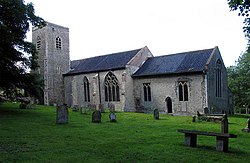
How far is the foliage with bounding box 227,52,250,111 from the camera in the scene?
41750 millimetres

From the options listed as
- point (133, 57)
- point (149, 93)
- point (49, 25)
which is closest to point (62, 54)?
point (49, 25)

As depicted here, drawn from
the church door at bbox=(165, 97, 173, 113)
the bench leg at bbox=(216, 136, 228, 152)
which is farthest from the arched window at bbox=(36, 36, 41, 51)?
the bench leg at bbox=(216, 136, 228, 152)

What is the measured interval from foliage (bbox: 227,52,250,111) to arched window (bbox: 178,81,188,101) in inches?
736

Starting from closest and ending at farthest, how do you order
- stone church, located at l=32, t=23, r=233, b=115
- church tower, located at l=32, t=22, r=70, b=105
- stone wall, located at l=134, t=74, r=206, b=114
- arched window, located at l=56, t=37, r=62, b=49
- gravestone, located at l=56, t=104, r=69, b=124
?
gravestone, located at l=56, t=104, r=69, b=124
stone wall, located at l=134, t=74, r=206, b=114
stone church, located at l=32, t=23, r=233, b=115
church tower, located at l=32, t=22, r=70, b=105
arched window, located at l=56, t=37, r=62, b=49

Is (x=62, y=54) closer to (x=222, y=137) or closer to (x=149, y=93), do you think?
(x=149, y=93)

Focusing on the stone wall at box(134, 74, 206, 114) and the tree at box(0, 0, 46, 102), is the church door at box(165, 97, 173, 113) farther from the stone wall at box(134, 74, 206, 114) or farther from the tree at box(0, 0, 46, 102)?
the tree at box(0, 0, 46, 102)

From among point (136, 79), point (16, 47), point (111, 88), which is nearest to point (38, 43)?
point (111, 88)

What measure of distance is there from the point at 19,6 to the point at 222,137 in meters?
15.6

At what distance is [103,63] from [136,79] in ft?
21.0

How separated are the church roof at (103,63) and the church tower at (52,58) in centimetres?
196

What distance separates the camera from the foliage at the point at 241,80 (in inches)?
1644

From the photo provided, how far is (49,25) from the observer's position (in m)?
37.8

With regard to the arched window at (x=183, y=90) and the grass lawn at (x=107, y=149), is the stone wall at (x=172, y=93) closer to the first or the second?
the arched window at (x=183, y=90)

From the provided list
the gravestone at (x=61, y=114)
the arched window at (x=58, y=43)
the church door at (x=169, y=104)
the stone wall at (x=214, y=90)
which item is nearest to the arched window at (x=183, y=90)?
the church door at (x=169, y=104)
